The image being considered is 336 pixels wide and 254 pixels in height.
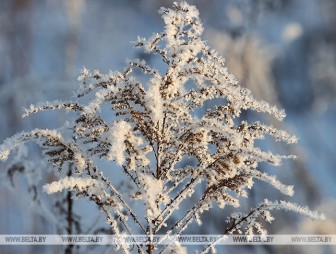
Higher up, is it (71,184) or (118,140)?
(118,140)

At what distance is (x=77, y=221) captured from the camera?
17.6 feet

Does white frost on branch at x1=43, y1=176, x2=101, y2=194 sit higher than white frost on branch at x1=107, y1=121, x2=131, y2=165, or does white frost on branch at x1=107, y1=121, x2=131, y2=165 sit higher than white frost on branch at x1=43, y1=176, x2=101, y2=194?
white frost on branch at x1=107, y1=121, x2=131, y2=165

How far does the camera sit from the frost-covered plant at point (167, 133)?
2596 mm

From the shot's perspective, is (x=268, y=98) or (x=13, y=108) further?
(x=13, y=108)

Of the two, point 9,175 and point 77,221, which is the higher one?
point 9,175

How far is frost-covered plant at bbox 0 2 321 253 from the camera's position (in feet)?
8.52

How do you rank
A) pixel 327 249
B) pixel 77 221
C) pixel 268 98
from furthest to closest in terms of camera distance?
pixel 327 249, pixel 268 98, pixel 77 221

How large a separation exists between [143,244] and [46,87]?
16.0 ft

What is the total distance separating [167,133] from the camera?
9.32 ft

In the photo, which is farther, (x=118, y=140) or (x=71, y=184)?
(x=71, y=184)

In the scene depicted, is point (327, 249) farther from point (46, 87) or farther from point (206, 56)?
point (206, 56)

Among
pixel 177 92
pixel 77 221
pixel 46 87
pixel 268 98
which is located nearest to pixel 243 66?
pixel 268 98

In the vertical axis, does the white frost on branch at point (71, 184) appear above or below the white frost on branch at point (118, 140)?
below

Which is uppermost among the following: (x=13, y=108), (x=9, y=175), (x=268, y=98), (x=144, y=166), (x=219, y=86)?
(x=13, y=108)
